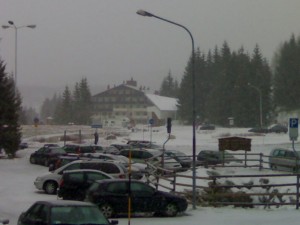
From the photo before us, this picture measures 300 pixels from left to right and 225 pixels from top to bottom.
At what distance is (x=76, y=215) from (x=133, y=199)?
856 centimetres

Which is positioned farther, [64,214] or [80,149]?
[80,149]

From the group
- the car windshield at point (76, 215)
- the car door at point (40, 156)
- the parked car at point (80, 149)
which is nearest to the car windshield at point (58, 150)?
the car door at point (40, 156)

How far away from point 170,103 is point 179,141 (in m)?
95.7

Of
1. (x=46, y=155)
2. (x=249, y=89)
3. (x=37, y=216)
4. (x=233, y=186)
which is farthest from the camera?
(x=249, y=89)

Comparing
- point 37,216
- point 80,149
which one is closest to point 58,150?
point 80,149

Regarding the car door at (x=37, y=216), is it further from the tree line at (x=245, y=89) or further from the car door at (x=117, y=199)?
the tree line at (x=245, y=89)

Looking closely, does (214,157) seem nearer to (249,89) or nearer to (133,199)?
(133,199)

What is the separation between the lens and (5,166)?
46844mm

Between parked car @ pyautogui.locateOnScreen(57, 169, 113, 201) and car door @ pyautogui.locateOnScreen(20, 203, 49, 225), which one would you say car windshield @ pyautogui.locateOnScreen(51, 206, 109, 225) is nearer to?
car door @ pyautogui.locateOnScreen(20, 203, 49, 225)

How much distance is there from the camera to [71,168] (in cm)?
3047

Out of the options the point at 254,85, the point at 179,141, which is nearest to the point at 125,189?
the point at 179,141

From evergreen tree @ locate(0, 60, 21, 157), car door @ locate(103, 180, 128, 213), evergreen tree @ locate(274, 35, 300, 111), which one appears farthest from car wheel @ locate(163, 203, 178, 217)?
evergreen tree @ locate(274, 35, 300, 111)

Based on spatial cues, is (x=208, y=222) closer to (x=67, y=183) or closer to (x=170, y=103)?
(x=67, y=183)

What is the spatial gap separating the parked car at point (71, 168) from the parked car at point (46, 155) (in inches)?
639
